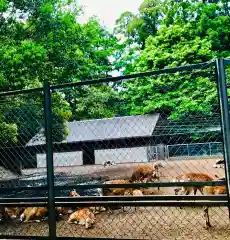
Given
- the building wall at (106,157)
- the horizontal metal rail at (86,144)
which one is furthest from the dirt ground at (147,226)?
the building wall at (106,157)

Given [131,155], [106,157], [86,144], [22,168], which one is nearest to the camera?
[22,168]

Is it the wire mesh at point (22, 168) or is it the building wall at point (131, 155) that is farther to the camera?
the building wall at point (131, 155)

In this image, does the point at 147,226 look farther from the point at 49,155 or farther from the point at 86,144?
the point at 86,144

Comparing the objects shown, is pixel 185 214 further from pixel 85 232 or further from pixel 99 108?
pixel 99 108

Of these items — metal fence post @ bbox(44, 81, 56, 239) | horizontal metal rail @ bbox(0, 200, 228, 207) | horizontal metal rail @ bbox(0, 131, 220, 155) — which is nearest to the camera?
horizontal metal rail @ bbox(0, 200, 228, 207)

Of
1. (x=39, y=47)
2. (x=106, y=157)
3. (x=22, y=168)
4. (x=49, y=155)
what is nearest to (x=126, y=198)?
(x=49, y=155)

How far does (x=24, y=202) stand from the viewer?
2807 millimetres

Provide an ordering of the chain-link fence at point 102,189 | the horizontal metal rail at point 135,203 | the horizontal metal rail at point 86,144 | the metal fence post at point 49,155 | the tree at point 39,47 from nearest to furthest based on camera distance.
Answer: the horizontal metal rail at point 135,203 → the chain-link fence at point 102,189 → the metal fence post at point 49,155 → the horizontal metal rail at point 86,144 → the tree at point 39,47

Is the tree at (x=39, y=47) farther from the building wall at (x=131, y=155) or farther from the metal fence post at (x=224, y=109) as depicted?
the metal fence post at (x=224, y=109)

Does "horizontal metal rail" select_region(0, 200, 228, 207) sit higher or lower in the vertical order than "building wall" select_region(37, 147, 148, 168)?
lower

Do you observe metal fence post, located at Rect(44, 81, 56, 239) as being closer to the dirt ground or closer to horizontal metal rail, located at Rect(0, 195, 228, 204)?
horizontal metal rail, located at Rect(0, 195, 228, 204)

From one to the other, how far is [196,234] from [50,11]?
29.1ft

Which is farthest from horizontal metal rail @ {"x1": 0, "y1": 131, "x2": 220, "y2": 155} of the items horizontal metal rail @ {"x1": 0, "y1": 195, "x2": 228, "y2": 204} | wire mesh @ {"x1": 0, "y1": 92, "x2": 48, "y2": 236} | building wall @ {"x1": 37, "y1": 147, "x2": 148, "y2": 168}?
horizontal metal rail @ {"x1": 0, "y1": 195, "x2": 228, "y2": 204}

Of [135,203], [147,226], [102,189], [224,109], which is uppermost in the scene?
[224,109]
